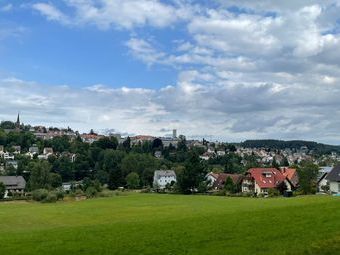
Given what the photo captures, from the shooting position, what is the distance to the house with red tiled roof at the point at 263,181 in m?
94.9

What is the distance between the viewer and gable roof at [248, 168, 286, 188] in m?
95.6

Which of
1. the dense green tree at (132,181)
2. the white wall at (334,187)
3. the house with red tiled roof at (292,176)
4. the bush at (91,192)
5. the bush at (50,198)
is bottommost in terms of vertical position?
the bush at (50,198)

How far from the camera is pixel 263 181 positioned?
316 ft

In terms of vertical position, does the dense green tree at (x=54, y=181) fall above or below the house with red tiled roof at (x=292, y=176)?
below

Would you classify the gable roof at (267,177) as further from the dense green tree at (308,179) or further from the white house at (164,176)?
the white house at (164,176)

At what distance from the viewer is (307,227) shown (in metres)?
19.9

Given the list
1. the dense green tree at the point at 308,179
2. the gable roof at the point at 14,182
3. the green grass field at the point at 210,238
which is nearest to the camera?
the green grass field at the point at 210,238

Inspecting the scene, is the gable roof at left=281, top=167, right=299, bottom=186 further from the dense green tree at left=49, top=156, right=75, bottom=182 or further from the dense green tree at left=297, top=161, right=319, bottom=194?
the dense green tree at left=49, top=156, right=75, bottom=182

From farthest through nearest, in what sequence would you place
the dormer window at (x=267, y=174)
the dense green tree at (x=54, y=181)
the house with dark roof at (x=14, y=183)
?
the house with dark roof at (x=14, y=183), the dense green tree at (x=54, y=181), the dormer window at (x=267, y=174)

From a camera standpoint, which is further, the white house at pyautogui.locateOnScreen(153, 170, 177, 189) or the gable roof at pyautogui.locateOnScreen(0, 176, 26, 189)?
the white house at pyautogui.locateOnScreen(153, 170, 177, 189)

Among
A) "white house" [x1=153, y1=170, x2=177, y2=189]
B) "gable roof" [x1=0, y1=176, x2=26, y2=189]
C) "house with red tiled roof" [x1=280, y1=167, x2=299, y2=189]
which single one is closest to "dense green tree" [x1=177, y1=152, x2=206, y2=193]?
"house with red tiled roof" [x1=280, y1=167, x2=299, y2=189]

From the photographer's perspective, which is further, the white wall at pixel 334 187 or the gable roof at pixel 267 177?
the gable roof at pixel 267 177

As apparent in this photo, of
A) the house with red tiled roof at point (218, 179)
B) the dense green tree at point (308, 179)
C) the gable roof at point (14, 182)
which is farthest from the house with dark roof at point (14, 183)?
the dense green tree at point (308, 179)

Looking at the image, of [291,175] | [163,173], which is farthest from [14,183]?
[291,175]
